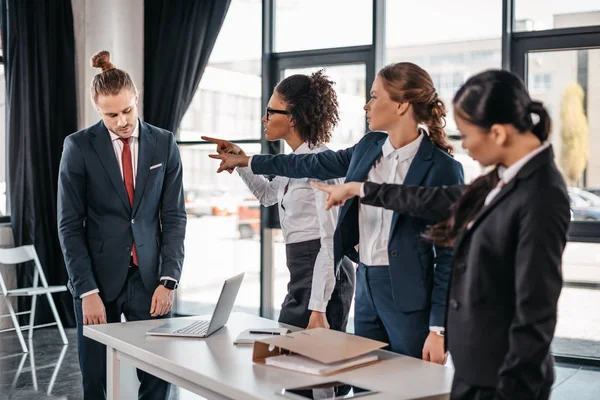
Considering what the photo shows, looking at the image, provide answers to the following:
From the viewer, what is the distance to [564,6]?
485 cm

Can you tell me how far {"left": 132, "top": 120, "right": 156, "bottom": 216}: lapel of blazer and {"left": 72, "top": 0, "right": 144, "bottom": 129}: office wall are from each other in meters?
3.33

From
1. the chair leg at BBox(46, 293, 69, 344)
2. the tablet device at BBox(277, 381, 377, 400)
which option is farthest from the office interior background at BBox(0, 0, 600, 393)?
the tablet device at BBox(277, 381, 377, 400)

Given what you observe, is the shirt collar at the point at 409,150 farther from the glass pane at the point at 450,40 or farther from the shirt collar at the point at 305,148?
the glass pane at the point at 450,40

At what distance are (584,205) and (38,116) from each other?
416 centimetres

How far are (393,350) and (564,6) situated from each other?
3458mm

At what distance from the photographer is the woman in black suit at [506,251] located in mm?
1398

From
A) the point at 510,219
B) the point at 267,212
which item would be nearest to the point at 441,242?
the point at 510,219

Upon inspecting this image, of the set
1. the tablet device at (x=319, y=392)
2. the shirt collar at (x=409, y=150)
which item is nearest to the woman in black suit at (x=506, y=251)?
the tablet device at (x=319, y=392)

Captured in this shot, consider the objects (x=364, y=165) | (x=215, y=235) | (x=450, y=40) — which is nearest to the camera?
(x=364, y=165)

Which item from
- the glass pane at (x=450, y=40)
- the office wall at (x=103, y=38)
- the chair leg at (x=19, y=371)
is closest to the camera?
the chair leg at (x=19, y=371)

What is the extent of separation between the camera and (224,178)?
20.5 ft

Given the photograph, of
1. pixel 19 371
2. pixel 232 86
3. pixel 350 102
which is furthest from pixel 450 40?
pixel 19 371

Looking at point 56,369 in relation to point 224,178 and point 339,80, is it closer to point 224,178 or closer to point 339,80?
point 224,178

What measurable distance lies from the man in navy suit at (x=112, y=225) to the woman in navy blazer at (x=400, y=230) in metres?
0.77
